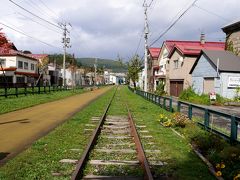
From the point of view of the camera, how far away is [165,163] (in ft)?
26.9

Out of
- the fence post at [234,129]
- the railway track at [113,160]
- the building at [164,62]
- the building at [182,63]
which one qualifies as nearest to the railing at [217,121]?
the fence post at [234,129]

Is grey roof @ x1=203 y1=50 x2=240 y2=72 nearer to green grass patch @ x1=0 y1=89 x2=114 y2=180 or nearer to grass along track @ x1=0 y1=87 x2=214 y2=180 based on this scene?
grass along track @ x1=0 y1=87 x2=214 y2=180

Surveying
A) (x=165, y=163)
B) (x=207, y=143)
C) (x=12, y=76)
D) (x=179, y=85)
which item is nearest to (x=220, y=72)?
(x=179, y=85)

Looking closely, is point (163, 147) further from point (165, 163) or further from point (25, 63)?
point (25, 63)

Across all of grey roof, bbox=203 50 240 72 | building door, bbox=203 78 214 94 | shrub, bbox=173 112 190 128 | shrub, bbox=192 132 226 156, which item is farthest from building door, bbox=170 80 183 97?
shrub, bbox=192 132 226 156

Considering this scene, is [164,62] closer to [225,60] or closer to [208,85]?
[208,85]

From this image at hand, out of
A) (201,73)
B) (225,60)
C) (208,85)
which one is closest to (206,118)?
(225,60)

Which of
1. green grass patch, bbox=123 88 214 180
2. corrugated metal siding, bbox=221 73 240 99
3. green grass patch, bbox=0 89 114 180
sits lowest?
green grass patch, bbox=123 88 214 180

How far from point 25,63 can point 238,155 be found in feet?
200

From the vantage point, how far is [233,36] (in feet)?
132

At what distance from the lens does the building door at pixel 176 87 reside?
47031mm

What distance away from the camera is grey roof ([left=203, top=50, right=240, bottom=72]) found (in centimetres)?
3222

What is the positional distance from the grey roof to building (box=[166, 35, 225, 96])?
7.77 m

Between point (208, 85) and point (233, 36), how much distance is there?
863cm
